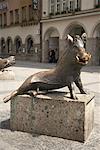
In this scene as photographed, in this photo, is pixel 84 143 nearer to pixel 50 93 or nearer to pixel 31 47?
pixel 50 93

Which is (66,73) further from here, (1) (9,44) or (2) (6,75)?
(1) (9,44)

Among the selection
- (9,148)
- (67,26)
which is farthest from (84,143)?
(67,26)

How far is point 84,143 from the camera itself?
209 inches

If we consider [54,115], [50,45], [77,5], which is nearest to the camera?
[54,115]

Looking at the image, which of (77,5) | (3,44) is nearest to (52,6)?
(77,5)

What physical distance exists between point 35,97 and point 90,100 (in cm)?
101

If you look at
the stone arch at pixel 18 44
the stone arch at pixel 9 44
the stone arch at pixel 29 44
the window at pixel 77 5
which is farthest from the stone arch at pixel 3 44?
the window at pixel 77 5

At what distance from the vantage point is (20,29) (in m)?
36.6

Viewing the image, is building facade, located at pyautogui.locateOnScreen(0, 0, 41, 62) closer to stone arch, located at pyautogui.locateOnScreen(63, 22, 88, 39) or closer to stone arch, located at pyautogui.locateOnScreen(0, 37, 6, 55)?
stone arch, located at pyautogui.locateOnScreen(0, 37, 6, 55)

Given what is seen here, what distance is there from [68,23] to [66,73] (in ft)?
77.3

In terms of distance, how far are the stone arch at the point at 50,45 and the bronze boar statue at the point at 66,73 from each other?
2570 cm

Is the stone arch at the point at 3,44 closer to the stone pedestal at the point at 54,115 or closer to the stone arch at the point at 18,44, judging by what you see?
the stone arch at the point at 18,44

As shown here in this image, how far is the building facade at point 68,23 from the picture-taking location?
86.2 ft

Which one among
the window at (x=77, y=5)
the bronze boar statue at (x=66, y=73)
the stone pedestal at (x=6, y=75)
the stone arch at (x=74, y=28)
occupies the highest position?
the window at (x=77, y=5)
